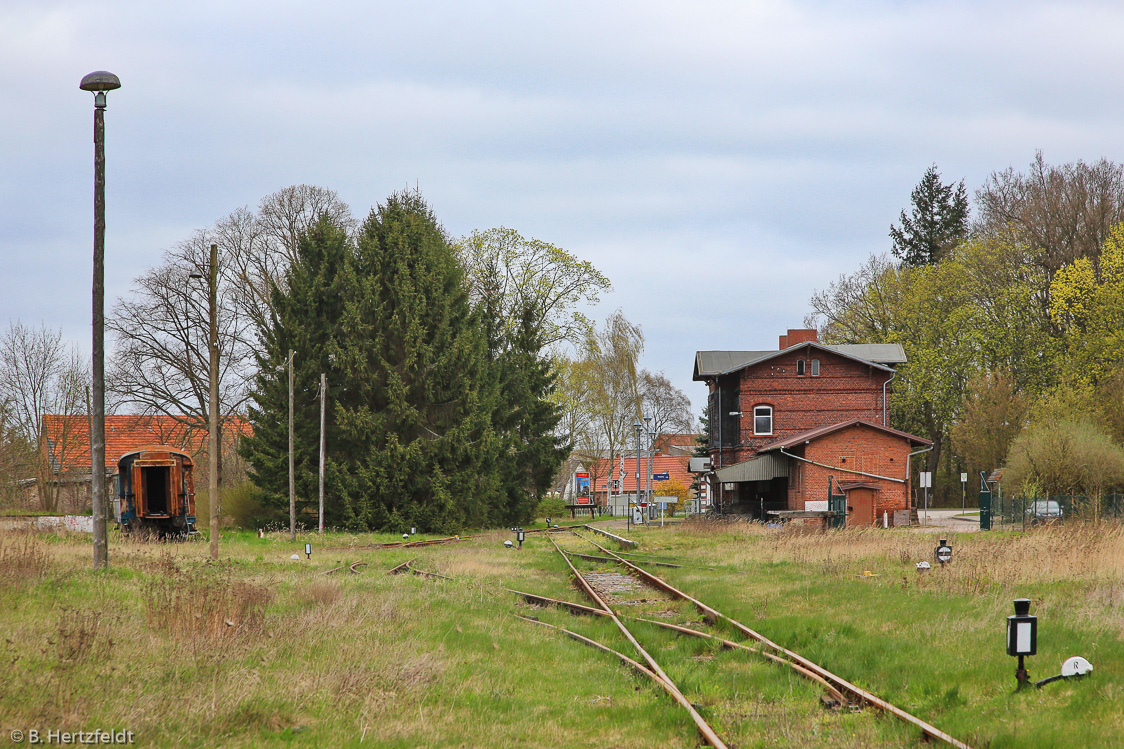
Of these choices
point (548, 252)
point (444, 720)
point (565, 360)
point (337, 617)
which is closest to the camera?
point (444, 720)

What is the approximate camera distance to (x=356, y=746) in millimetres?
6996

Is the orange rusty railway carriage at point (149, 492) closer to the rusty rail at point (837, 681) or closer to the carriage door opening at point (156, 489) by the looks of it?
the carriage door opening at point (156, 489)

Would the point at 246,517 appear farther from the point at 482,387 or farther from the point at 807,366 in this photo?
the point at 807,366

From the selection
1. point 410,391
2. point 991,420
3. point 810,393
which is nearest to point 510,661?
point 410,391

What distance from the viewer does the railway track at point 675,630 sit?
26.7 ft

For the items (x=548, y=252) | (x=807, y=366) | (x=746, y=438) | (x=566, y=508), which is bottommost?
(x=566, y=508)

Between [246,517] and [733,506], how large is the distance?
23756 mm

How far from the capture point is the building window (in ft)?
159

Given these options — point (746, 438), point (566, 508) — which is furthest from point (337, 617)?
point (566, 508)

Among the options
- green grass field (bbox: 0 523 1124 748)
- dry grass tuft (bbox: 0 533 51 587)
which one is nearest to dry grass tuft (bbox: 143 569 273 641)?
green grass field (bbox: 0 523 1124 748)

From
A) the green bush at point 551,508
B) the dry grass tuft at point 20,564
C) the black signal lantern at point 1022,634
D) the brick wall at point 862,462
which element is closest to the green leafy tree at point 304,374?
the brick wall at point 862,462

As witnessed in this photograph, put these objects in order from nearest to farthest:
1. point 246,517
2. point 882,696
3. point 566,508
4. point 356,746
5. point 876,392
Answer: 1. point 356,746
2. point 882,696
3. point 246,517
4. point 876,392
5. point 566,508

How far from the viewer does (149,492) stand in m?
32.4

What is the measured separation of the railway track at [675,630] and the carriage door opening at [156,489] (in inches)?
609
